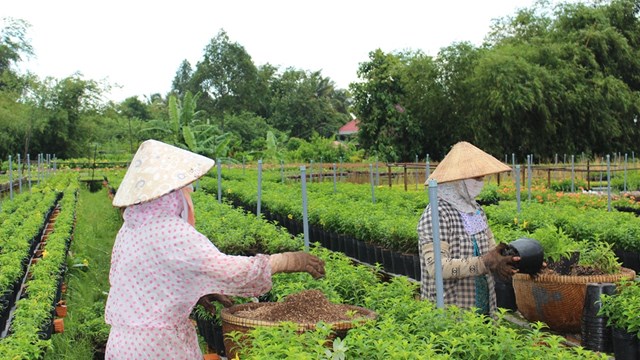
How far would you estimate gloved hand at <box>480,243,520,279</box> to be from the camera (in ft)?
12.9

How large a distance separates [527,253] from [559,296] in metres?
1.35

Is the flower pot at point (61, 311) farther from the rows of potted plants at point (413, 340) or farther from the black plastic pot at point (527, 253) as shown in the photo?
the black plastic pot at point (527, 253)

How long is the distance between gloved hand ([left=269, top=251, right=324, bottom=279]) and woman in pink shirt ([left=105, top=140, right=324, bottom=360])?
68 mm

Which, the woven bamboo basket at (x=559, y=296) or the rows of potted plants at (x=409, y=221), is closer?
the woven bamboo basket at (x=559, y=296)

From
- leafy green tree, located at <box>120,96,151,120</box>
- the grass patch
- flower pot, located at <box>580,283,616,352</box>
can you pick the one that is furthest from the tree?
flower pot, located at <box>580,283,616,352</box>

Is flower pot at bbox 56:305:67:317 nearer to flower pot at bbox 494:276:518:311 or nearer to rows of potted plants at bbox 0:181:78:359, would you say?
rows of potted plants at bbox 0:181:78:359

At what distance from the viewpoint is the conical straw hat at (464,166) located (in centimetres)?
421

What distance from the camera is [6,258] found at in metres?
7.58

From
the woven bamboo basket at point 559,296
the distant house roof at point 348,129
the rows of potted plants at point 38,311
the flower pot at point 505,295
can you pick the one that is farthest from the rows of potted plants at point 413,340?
the distant house roof at point 348,129

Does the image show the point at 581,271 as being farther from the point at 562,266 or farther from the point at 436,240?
the point at 436,240

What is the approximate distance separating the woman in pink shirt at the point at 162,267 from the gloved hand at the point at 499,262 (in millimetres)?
1378

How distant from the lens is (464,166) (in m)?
4.28

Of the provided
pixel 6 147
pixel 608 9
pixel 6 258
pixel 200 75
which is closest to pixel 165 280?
pixel 6 258

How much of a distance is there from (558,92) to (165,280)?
31.8m
